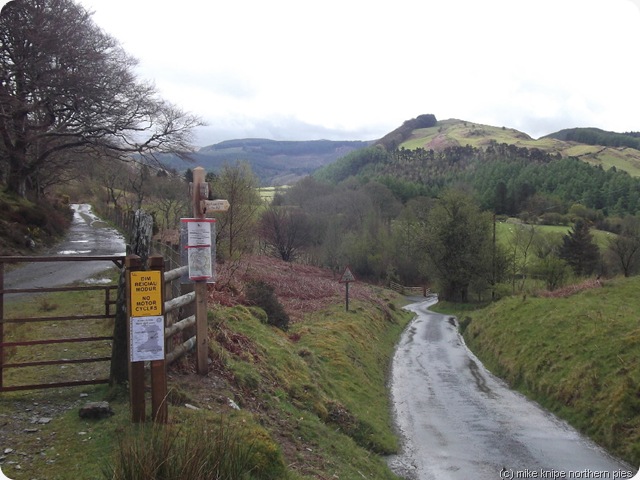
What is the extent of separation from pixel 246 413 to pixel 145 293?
2654 millimetres

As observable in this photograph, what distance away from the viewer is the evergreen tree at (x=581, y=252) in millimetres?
57250

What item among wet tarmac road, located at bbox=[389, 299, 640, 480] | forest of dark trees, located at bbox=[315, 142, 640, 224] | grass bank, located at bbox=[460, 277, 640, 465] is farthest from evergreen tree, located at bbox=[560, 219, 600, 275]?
wet tarmac road, located at bbox=[389, 299, 640, 480]

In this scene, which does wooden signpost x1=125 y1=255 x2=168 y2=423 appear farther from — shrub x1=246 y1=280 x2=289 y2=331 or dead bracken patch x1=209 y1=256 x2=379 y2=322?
shrub x1=246 y1=280 x2=289 y2=331

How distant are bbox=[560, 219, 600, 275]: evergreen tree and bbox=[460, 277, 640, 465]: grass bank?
116ft

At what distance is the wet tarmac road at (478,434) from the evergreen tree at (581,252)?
4293cm

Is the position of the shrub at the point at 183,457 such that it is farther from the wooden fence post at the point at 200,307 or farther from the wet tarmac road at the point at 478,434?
the wet tarmac road at the point at 478,434

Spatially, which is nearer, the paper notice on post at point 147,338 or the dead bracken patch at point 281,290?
the paper notice on post at point 147,338

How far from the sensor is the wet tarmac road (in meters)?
10.2

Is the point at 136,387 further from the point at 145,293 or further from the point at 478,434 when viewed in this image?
the point at 478,434

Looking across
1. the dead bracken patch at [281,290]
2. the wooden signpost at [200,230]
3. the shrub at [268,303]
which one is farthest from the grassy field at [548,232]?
the wooden signpost at [200,230]

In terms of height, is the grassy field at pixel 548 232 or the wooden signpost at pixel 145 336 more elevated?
the wooden signpost at pixel 145 336

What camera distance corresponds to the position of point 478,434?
12703 mm

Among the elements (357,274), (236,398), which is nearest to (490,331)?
(236,398)

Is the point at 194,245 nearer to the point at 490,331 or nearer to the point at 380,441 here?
the point at 380,441
